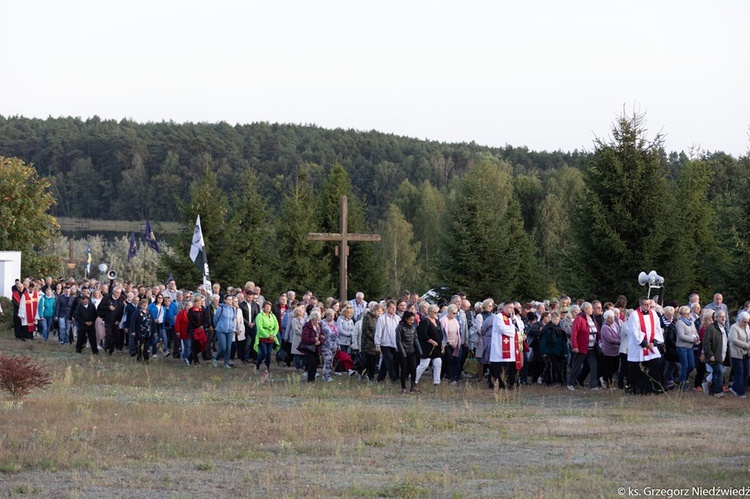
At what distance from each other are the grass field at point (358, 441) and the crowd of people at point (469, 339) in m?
0.82

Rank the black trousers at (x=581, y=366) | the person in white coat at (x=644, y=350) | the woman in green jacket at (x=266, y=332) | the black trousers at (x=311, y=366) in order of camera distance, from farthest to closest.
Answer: the woman in green jacket at (x=266, y=332), the black trousers at (x=311, y=366), the black trousers at (x=581, y=366), the person in white coat at (x=644, y=350)

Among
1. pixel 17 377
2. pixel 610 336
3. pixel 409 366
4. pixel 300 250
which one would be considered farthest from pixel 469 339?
pixel 300 250

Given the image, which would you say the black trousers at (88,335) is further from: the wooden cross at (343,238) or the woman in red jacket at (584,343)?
the woman in red jacket at (584,343)

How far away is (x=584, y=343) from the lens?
20.9 metres

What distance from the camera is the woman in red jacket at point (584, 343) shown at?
68.6 feet

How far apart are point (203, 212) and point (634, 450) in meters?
34.7

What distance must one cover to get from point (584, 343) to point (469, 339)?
2.97 meters

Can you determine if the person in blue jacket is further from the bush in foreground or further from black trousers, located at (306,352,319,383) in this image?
the bush in foreground

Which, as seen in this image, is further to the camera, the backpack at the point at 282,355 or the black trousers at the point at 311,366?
the backpack at the point at 282,355

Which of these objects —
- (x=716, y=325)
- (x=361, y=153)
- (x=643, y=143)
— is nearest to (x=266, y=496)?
(x=716, y=325)

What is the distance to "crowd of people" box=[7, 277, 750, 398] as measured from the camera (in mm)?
19828

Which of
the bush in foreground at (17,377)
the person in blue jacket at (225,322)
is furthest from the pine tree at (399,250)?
the bush in foreground at (17,377)

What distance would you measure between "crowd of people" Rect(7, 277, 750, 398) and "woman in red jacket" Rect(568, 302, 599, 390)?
23 mm

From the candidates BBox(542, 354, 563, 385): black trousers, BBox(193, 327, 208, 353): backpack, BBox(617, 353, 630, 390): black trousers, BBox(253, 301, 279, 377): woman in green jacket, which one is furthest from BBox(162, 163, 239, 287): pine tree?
BBox(617, 353, 630, 390): black trousers
